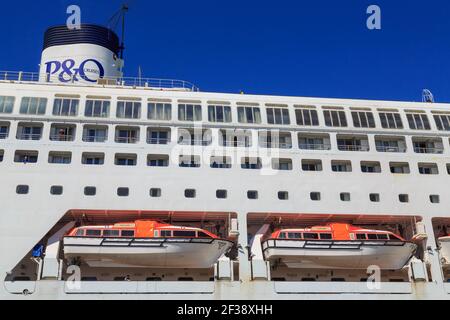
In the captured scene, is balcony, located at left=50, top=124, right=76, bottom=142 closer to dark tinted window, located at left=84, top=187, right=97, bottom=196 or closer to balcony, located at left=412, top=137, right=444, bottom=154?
dark tinted window, located at left=84, top=187, right=97, bottom=196

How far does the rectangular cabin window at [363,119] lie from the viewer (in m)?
22.7

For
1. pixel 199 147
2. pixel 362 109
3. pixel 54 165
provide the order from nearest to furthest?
pixel 54 165 < pixel 199 147 < pixel 362 109

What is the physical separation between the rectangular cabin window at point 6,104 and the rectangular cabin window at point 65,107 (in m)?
1.66

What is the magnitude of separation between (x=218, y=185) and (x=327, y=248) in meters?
4.63

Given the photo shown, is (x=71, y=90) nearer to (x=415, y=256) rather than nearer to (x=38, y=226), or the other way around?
(x=38, y=226)

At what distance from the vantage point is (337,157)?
70.6 ft

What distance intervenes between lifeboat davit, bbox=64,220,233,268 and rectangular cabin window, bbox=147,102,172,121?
4783 mm

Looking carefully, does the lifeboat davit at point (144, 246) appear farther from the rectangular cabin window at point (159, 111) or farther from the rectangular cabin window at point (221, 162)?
the rectangular cabin window at point (159, 111)

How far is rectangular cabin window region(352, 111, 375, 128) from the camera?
74.3ft

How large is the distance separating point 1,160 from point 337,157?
1310cm

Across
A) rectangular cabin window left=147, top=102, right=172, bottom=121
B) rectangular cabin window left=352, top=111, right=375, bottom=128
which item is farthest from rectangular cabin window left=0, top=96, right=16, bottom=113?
rectangular cabin window left=352, top=111, right=375, bottom=128

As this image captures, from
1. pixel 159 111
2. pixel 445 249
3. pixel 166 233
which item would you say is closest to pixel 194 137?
pixel 159 111

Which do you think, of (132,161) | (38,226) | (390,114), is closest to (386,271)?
(390,114)

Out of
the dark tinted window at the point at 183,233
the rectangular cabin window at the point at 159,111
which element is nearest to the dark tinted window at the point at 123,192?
the dark tinted window at the point at 183,233
